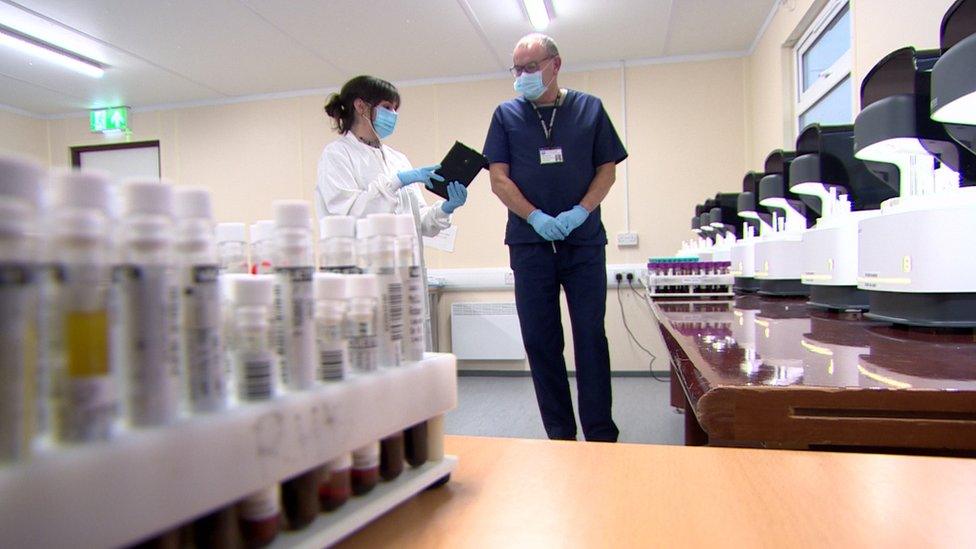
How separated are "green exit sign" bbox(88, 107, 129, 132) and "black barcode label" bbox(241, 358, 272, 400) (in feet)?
18.0

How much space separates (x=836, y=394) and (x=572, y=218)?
1287mm

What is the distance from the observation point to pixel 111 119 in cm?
482

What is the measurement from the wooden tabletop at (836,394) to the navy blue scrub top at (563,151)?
3.57 ft

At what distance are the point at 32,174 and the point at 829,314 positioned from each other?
1.57 meters

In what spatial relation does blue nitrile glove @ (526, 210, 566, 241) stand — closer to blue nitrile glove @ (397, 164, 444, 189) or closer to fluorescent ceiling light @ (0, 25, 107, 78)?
blue nitrile glove @ (397, 164, 444, 189)

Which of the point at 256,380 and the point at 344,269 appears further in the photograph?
the point at 344,269

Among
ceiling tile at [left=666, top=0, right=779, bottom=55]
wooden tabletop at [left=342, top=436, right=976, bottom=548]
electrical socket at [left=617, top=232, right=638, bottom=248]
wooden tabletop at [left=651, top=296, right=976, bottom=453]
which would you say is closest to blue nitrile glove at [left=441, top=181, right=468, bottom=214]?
wooden tabletop at [left=651, top=296, right=976, bottom=453]

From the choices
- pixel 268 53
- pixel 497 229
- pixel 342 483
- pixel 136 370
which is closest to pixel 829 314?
pixel 342 483

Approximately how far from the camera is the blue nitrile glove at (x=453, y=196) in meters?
2.20

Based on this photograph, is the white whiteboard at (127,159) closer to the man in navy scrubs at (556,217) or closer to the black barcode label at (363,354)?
the man in navy scrubs at (556,217)

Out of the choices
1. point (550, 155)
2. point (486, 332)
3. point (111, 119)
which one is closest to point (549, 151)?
point (550, 155)

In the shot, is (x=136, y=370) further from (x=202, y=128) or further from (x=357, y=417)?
(x=202, y=128)

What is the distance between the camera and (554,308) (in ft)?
6.41

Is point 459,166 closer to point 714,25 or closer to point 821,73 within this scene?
point 821,73
